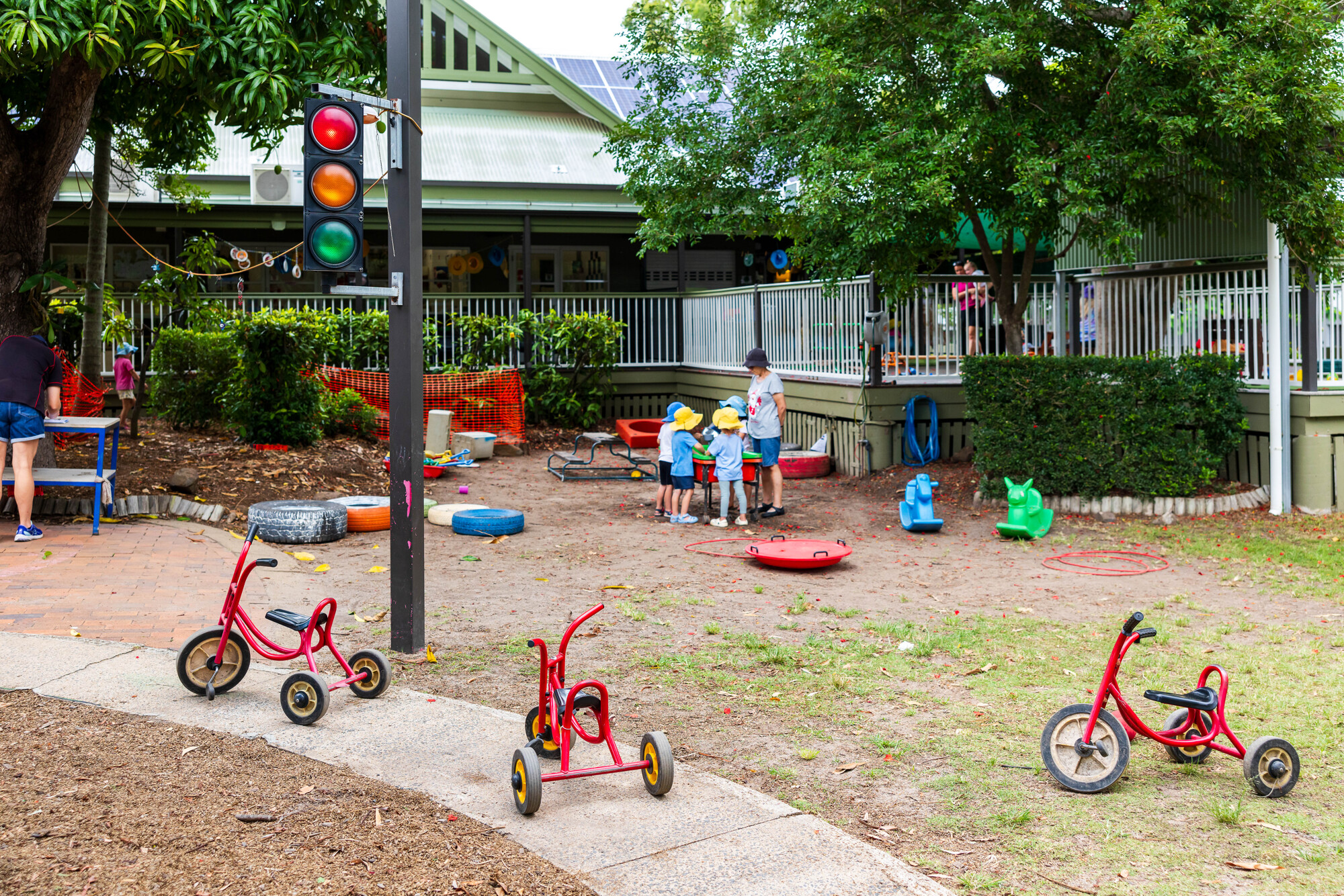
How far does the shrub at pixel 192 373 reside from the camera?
14.8 m

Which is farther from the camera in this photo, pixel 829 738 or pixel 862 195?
pixel 862 195

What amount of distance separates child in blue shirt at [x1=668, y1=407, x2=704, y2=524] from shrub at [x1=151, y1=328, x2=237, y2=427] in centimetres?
635

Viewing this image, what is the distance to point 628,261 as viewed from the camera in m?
23.7

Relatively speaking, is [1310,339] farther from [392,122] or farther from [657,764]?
[657,764]

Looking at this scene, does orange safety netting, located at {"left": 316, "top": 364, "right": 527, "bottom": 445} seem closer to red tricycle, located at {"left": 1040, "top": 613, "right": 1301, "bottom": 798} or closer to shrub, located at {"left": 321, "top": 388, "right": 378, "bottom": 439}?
shrub, located at {"left": 321, "top": 388, "right": 378, "bottom": 439}

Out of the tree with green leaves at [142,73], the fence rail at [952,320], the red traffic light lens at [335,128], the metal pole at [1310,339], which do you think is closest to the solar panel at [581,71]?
the fence rail at [952,320]

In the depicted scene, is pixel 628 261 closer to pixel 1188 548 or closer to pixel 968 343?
pixel 968 343

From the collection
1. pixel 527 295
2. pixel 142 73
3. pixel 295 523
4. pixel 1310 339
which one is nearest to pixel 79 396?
pixel 142 73

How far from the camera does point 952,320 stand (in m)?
14.4

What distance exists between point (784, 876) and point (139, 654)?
416 centimetres

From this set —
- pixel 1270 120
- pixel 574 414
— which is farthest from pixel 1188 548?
pixel 574 414

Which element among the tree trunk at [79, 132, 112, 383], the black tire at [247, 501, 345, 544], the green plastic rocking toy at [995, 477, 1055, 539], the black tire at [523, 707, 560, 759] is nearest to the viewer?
the black tire at [523, 707, 560, 759]

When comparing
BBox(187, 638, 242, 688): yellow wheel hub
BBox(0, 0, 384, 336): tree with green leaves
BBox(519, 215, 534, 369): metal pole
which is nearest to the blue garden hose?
BBox(0, 0, 384, 336): tree with green leaves

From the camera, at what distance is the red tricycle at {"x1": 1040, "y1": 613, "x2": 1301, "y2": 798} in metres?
4.55
